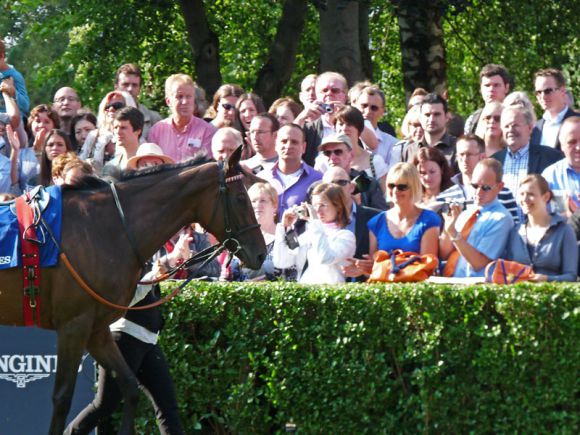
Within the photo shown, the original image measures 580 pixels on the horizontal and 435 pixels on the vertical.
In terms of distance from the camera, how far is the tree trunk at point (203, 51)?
58.7 feet

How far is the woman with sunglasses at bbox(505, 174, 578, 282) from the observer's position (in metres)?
9.30

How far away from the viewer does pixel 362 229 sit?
33.0ft

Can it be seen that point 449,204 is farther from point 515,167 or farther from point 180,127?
point 180,127

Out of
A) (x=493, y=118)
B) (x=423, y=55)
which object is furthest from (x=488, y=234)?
(x=423, y=55)

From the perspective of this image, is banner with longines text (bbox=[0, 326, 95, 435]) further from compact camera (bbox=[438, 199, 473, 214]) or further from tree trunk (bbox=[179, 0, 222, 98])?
tree trunk (bbox=[179, 0, 222, 98])

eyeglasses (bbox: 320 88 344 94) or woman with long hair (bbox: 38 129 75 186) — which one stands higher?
eyeglasses (bbox: 320 88 344 94)

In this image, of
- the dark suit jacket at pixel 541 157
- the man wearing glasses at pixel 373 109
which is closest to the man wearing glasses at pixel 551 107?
the dark suit jacket at pixel 541 157

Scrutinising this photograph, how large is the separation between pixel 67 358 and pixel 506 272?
3359 mm

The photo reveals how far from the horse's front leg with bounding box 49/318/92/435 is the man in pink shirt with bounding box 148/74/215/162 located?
4.49 m

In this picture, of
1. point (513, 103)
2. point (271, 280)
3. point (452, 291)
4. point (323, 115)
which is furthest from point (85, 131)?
point (452, 291)

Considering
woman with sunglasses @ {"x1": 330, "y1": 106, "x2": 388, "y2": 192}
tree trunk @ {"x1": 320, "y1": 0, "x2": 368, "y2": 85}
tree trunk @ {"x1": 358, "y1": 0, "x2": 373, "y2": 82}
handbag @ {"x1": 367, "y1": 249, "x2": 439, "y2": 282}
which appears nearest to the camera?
handbag @ {"x1": 367, "y1": 249, "x2": 439, "y2": 282}

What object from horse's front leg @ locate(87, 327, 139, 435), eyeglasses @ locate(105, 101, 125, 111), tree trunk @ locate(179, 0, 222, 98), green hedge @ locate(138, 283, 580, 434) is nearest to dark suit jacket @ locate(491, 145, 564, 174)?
green hedge @ locate(138, 283, 580, 434)

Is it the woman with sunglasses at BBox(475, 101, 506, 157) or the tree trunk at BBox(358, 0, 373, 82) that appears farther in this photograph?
the tree trunk at BBox(358, 0, 373, 82)

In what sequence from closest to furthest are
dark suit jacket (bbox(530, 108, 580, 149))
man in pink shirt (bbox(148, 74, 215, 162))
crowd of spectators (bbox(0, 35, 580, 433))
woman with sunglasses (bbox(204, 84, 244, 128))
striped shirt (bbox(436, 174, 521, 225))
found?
crowd of spectators (bbox(0, 35, 580, 433)), striped shirt (bbox(436, 174, 521, 225)), dark suit jacket (bbox(530, 108, 580, 149)), man in pink shirt (bbox(148, 74, 215, 162)), woman with sunglasses (bbox(204, 84, 244, 128))
